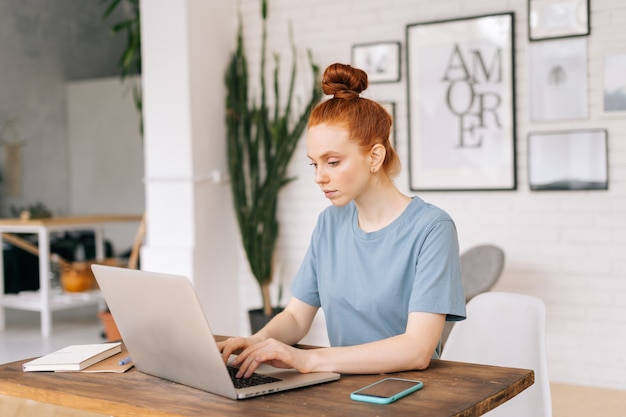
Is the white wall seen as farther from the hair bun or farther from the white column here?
the hair bun

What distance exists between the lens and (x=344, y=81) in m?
2.19

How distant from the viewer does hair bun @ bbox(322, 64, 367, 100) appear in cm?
218

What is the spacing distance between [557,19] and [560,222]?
1104 mm

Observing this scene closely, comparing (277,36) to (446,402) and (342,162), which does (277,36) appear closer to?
(342,162)

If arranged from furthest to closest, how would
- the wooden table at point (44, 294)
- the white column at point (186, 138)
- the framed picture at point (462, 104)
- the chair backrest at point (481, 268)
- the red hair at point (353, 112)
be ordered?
the wooden table at point (44, 294) < the white column at point (186, 138) < the framed picture at point (462, 104) < the chair backrest at point (481, 268) < the red hair at point (353, 112)

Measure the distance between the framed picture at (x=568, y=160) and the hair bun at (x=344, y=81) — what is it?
2.66m

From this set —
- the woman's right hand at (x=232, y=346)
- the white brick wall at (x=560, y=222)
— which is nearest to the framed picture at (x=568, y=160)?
the white brick wall at (x=560, y=222)

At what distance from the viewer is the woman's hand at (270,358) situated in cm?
177

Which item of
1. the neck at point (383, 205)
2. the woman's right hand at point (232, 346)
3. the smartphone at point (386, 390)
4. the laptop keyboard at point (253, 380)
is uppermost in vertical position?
the neck at point (383, 205)

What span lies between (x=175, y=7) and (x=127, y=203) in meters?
4.81

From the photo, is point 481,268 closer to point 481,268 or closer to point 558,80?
point 481,268

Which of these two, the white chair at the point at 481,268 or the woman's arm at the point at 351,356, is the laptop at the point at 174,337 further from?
the white chair at the point at 481,268

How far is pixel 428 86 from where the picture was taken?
5.01 meters

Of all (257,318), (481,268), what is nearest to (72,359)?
(481,268)
